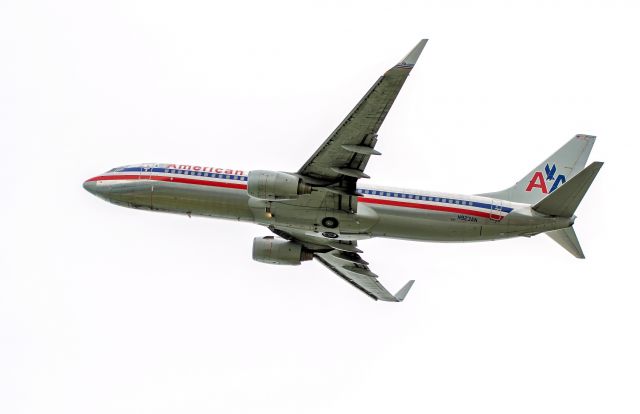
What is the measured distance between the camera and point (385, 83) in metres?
43.7

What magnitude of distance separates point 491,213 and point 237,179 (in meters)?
13.8

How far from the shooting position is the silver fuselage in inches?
2044

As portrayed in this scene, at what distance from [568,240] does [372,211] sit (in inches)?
416

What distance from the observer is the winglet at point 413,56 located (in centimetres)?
4206

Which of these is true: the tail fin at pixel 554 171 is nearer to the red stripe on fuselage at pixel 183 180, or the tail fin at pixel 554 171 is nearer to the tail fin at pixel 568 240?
the tail fin at pixel 568 240

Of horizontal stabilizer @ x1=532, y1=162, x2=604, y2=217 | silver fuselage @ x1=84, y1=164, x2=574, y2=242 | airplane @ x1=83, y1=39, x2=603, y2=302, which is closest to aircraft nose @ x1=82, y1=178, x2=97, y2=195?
airplane @ x1=83, y1=39, x2=603, y2=302

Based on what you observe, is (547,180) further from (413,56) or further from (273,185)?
(413,56)

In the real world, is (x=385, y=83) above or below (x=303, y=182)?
above

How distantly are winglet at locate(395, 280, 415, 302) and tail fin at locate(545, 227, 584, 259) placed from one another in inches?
442

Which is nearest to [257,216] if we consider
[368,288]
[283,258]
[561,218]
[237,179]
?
[237,179]

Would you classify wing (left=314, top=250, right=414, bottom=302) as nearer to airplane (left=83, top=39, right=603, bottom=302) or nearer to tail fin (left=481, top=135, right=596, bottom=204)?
airplane (left=83, top=39, right=603, bottom=302)

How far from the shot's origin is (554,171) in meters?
56.1

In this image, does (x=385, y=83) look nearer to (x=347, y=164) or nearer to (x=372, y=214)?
(x=347, y=164)

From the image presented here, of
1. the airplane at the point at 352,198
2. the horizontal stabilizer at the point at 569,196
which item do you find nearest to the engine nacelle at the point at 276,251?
the airplane at the point at 352,198
